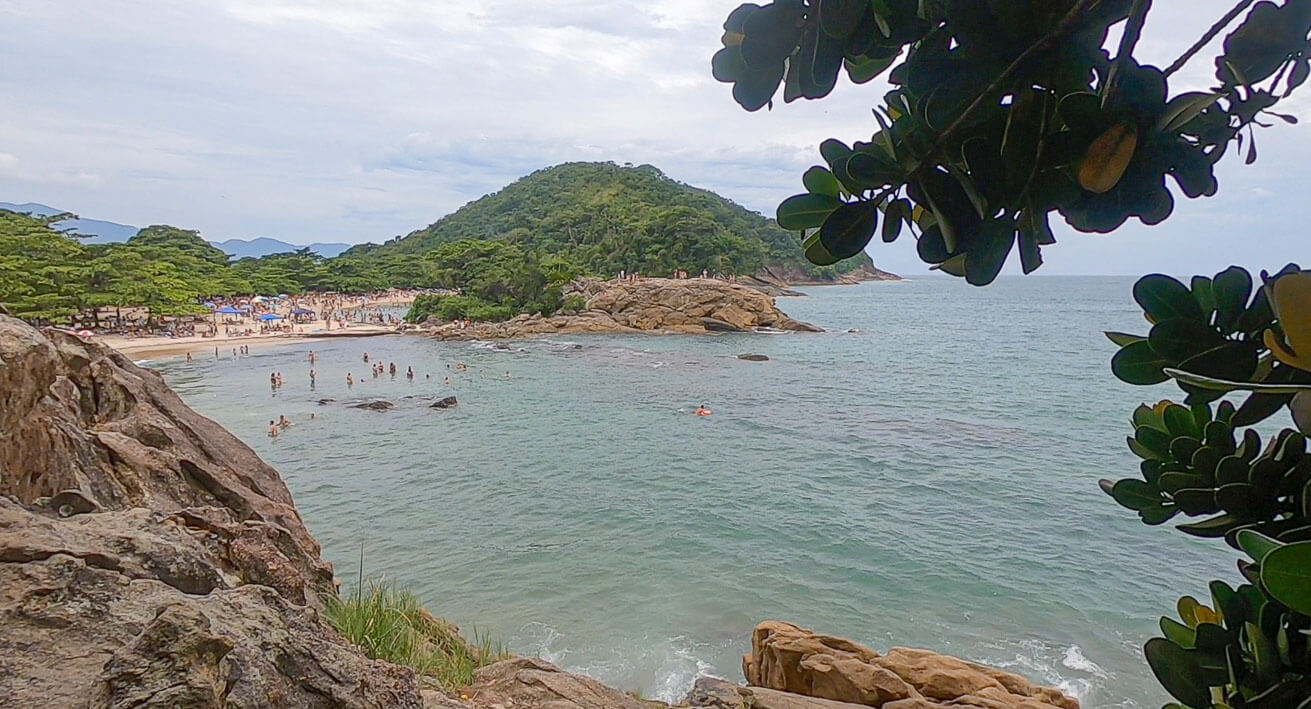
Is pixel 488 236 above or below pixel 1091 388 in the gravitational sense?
above

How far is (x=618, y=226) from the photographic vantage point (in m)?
73.4

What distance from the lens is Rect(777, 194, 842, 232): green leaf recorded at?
2.82ft

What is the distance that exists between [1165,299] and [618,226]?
242ft

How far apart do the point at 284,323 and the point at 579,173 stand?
70444 mm

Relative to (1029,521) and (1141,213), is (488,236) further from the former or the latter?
(1141,213)

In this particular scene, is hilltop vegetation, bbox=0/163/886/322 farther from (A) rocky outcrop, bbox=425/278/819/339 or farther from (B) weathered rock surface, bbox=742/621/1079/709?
(B) weathered rock surface, bbox=742/621/1079/709

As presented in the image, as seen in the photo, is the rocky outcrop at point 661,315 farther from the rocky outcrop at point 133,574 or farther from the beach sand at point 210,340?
the rocky outcrop at point 133,574

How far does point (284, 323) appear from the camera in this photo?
159 ft

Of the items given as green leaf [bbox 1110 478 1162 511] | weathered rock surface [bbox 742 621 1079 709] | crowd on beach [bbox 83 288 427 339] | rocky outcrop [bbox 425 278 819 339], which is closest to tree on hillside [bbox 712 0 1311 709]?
green leaf [bbox 1110 478 1162 511]

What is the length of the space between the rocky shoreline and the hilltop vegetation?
9.44 meters

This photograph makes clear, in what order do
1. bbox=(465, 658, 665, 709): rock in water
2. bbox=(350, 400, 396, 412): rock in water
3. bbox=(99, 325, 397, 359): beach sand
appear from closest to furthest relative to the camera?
1. bbox=(465, 658, 665, 709): rock in water
2. bbox=(350, 400, 396, 412): rock in water
3. bbox=(99, 325, 397, 359): beach sand

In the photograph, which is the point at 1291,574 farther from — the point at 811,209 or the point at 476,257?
the point at 476,257

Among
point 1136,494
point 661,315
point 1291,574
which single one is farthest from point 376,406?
point 661,315

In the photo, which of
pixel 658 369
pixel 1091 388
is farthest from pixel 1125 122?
pixel 1091 388
